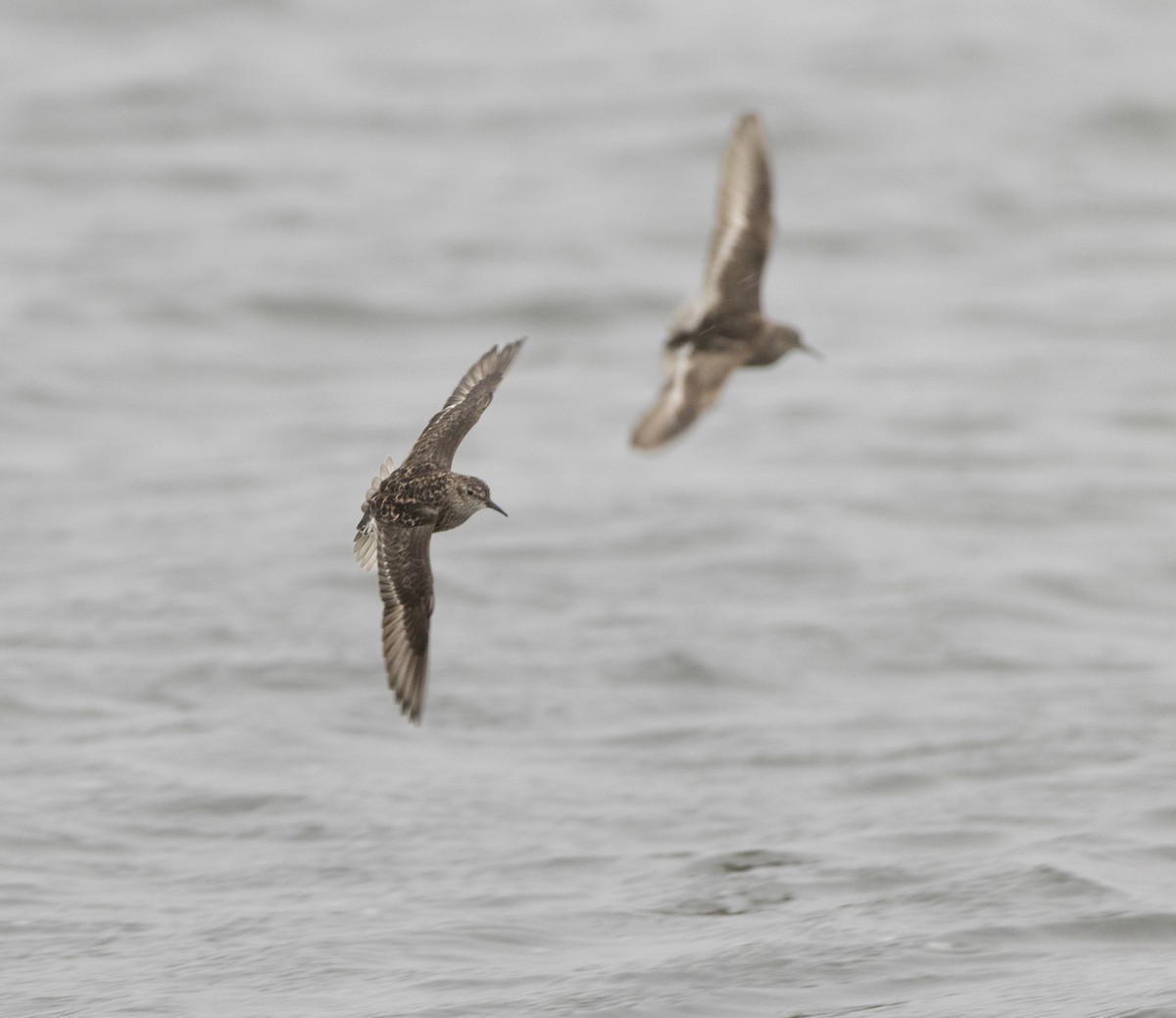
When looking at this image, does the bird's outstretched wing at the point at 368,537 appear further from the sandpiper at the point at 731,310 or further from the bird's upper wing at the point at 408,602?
the sandpiper at the point at 731,310

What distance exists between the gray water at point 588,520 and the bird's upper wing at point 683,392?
5.80 ft

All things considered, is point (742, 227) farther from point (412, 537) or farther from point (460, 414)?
point (412, 537)

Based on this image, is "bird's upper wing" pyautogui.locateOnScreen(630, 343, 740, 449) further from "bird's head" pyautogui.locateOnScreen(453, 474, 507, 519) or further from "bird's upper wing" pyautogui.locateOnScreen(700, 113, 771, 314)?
"bird's head" pyautogui.locateOnScreen(453, 474, 507, 519)

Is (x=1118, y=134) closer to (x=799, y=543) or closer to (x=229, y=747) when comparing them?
(x=799, y=543)

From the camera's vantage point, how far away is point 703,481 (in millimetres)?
14141

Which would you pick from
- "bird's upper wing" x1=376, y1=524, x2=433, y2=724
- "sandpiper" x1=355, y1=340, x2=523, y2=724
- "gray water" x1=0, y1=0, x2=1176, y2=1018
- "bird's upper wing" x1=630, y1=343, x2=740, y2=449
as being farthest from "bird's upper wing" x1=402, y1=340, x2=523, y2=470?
"gray water" x1=0, y1=0, x2=1176, y2=1018

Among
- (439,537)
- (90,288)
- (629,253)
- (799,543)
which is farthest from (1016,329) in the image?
(90,288)

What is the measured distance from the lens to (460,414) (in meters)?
6.59

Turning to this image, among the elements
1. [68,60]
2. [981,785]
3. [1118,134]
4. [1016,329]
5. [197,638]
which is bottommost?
[981,785]

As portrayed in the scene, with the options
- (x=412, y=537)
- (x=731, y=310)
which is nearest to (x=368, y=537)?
(x=412, y=537)

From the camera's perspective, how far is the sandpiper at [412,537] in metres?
6.30

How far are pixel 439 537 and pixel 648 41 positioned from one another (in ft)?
35.5

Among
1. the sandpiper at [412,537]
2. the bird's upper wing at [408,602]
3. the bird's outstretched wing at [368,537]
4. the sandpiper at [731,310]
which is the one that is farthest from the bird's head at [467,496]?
the sandpiper at [731,310]

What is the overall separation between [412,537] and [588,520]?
22.6 ft
